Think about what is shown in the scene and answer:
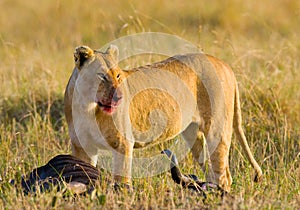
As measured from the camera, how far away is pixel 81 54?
15.7ft

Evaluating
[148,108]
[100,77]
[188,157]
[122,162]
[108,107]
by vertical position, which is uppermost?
[100,77]

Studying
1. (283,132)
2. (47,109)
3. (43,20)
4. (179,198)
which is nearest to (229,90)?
(283,132)

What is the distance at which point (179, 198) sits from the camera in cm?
433

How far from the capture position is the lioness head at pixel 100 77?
4.73 meters

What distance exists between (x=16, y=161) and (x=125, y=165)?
42.8 inches

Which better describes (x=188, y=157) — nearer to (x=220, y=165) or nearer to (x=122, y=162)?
(x=220, y=165)

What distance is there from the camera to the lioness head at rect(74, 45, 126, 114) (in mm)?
4730

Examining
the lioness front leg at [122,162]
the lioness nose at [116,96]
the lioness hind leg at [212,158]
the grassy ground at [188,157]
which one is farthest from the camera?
the lioness hind leg at [212,158]

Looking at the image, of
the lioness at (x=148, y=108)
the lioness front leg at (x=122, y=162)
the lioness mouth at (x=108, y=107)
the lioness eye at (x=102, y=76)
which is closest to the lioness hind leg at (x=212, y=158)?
the lioness at (x=148, y=108)

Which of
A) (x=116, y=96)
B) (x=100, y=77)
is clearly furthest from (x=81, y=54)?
(x=116, y=96)

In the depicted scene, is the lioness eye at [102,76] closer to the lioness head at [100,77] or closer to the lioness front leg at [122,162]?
the lioness head at [100,77]

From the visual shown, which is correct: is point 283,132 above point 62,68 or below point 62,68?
below

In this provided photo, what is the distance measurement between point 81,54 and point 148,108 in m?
0.79

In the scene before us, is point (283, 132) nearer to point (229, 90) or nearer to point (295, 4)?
point (229, 90)
